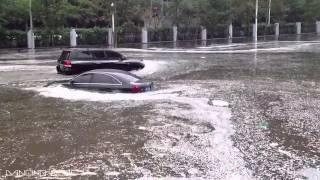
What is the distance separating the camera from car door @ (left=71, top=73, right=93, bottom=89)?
72.2 feet

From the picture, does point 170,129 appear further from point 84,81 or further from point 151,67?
point 151,67

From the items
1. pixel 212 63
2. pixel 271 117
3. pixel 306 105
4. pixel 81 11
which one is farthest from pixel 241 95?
pixel 81 11

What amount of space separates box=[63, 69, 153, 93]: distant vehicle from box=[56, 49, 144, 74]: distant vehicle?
223 inches

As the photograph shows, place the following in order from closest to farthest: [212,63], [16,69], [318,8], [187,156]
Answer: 1. [187,156]
2. [16,69]
3. [212,63]
4. [318,8]

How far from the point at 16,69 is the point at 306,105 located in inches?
768

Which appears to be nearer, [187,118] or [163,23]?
[187,118]

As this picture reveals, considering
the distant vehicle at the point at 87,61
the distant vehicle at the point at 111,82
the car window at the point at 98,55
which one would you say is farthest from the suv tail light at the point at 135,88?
the car window at the point at 98,55

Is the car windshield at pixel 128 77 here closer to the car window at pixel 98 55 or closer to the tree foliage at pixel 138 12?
the car window at pixel 98 55

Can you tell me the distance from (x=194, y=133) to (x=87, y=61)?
14391 mm

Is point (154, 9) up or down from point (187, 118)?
up

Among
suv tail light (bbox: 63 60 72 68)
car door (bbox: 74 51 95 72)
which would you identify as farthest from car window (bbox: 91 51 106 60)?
suv tail light (bbox: 63 60 72 68)

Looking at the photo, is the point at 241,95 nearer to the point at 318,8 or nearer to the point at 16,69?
A: the point at 16,69

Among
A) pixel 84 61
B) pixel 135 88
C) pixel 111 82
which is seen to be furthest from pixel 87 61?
pixel 135 88

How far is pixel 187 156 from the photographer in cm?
1262
